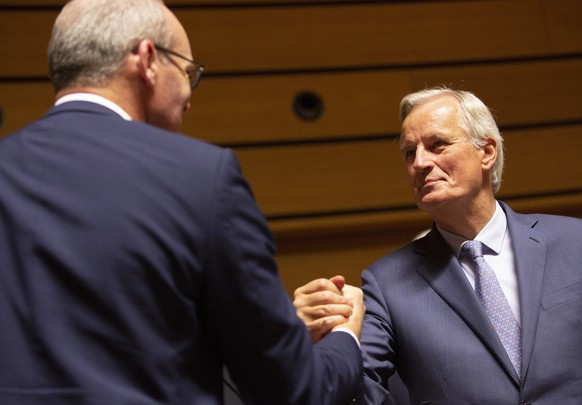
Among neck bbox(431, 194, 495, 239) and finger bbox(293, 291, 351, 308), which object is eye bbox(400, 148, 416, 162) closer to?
neck bbox(431, 194, 495, 239)

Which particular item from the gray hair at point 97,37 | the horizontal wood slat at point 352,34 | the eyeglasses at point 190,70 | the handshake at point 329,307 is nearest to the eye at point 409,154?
the handshake at point 329,307

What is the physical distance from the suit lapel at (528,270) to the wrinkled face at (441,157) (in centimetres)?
12

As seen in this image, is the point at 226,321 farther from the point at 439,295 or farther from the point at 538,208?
the point at 538,208

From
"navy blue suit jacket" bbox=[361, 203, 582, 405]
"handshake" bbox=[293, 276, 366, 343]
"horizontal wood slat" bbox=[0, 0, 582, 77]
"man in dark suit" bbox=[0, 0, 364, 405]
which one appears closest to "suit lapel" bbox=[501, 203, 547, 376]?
"navy blue suit jacket" bbox=[361, 203, 582, 405]

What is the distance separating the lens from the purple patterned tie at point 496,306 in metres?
1.58

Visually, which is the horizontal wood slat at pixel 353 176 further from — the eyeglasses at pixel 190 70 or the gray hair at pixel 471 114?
the eyeglasses at pixel 190 70

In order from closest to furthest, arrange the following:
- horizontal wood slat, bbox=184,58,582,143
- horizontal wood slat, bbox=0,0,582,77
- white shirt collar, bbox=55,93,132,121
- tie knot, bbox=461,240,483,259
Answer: white shirt collar, bbox=55,93,132,121
tie knot, bbox=461,240,483,259
horizontal wood slat, bbox=0,0,582,77
horizontal wood slat, bbox=184,58,582,143

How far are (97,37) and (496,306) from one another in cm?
101

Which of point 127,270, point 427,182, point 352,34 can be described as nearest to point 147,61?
point 127,270

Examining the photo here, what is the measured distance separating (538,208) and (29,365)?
113 inches

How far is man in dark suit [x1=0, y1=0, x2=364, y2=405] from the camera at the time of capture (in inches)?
35.4

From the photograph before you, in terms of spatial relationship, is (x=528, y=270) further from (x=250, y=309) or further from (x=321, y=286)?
(x=250, y=309)

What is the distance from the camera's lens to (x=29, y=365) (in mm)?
900

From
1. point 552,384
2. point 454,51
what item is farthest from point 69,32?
point 454,51
